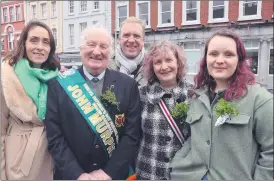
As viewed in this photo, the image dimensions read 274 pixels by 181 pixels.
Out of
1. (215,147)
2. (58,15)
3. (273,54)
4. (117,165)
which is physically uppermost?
(58,15)

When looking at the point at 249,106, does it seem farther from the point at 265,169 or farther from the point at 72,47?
the point at 72,47

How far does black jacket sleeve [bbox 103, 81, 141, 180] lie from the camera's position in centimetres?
135

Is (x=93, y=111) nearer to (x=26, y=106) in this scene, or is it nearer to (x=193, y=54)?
(x=26, y=106)

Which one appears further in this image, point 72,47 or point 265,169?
point 72,47

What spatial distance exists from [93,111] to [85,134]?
13 centimetres

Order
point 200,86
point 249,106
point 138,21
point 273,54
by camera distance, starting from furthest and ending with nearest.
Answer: point 273,54, point 138,21, point 200,86, point 249,106

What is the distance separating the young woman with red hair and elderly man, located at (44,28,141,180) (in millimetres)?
374

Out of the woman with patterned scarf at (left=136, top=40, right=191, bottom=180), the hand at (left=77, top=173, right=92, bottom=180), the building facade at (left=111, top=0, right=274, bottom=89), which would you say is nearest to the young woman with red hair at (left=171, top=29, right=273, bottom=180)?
the woman with patterned scarf at (left=136, top=40, right=191, bottom=180)

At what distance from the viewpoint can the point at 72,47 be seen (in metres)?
2.03

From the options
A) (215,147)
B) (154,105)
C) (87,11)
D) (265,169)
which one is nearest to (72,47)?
(87,11)

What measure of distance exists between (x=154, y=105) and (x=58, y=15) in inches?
60.8

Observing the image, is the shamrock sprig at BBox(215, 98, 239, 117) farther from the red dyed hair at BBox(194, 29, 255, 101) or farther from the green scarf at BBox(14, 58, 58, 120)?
the green scarf at BBox(14, 58, 58, 120)

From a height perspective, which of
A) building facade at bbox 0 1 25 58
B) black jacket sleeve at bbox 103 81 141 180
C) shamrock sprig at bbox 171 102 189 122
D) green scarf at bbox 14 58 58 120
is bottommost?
black jacket sleeve at bbox 103 81 141 180

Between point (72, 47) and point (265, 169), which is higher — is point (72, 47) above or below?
above
